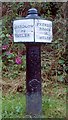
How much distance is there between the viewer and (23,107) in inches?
141

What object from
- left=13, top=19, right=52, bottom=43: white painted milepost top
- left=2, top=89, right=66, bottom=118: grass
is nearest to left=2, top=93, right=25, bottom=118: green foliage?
left=2, top=89, right=66, bottom=118: grass

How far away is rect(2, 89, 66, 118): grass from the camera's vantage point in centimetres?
345

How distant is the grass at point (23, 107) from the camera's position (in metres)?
3.45

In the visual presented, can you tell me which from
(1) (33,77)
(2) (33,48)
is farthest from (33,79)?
(2) (33,48)

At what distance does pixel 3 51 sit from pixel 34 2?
1.05m

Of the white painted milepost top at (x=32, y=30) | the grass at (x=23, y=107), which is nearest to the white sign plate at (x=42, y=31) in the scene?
the white painted milepost top at (x=32, y=30)

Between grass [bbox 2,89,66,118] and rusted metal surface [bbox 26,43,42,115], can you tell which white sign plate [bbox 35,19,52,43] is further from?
grass [bbox 2,89,66,118]

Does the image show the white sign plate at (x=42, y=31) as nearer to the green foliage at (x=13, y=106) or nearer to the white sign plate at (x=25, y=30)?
the white sign plate at (x=25, y=30)

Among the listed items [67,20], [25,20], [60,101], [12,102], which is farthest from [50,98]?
[67,20]

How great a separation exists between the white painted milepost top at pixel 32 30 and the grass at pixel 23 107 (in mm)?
766

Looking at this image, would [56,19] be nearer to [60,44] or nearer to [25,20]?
[60,44]

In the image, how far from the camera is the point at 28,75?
3271mm

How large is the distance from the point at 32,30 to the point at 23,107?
35.0 inches

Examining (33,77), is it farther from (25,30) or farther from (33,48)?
(25,30)
